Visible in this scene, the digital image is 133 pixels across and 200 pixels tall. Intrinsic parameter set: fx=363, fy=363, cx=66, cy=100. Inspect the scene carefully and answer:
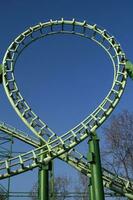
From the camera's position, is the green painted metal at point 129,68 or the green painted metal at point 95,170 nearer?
the green painted metal at point 95,170

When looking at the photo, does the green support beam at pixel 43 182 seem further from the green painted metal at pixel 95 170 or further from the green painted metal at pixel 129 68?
the green painted metal at pixel 129 68

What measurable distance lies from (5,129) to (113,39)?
22.7ft

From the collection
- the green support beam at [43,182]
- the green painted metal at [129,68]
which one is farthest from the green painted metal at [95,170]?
the green painted metal at [129,68]

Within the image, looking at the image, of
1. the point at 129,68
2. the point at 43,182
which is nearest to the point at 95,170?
the point at 43,182

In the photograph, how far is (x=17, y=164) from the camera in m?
12.2

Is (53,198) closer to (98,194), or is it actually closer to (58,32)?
(98,194)

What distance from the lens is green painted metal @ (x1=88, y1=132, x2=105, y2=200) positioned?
11.6 m

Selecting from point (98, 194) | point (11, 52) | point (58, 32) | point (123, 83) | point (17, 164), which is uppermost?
point (58, 32)

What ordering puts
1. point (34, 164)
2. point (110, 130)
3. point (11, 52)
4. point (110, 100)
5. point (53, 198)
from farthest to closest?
point (110, 130)
point (53, 198)
point (11, 52)
point (110, 100)
point (34, 164)

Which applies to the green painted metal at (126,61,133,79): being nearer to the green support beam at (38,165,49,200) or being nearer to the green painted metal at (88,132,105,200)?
the green painted metal at (88,132,105,200)

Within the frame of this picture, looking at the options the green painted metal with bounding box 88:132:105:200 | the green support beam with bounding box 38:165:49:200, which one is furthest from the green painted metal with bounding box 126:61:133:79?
the green support beam with bounding box 38:165:49:200

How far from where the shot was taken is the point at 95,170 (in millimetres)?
12078

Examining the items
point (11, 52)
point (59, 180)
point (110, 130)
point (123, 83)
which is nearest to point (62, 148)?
point (123, 83)

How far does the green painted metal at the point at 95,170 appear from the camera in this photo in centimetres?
1165
